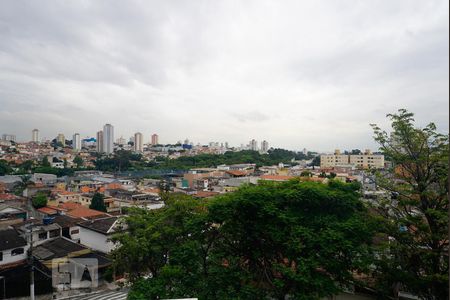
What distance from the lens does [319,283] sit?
3998 mm

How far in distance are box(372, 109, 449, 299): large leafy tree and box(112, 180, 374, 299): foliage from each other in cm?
38

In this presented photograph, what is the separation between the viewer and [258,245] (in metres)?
4.85

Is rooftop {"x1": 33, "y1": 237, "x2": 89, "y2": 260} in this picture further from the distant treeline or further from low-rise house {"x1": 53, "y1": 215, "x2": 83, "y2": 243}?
the distant treeline

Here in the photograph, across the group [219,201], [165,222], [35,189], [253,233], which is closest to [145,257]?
[165,222]

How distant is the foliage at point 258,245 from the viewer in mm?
4215

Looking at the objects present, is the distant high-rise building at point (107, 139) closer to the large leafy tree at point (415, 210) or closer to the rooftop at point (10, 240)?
the rooftop at point (10, 240)

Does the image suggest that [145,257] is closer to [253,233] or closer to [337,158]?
[253,233]

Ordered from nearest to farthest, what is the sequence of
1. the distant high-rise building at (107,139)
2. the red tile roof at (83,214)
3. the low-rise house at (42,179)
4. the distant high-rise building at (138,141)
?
the red tile roof at (83,214), the low-rise house at (42,179), the distant high-rise building at (107,139), the distant high-rise building at (138,141)

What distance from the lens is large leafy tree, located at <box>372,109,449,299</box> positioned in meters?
3.66

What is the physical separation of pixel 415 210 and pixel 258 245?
242cm

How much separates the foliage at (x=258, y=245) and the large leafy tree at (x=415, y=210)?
1.24 ft

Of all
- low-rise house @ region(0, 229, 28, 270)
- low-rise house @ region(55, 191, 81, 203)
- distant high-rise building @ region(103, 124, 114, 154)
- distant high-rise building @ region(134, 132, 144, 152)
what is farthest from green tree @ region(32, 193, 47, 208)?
distant high-rise building @ region(134, 132, 144, 152)

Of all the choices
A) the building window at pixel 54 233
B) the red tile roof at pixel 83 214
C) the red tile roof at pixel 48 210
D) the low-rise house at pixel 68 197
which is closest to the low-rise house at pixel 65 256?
the building window at pixel 54 233

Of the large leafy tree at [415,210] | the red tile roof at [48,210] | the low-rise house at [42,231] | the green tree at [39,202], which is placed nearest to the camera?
the large leafy tree at [415,210]
